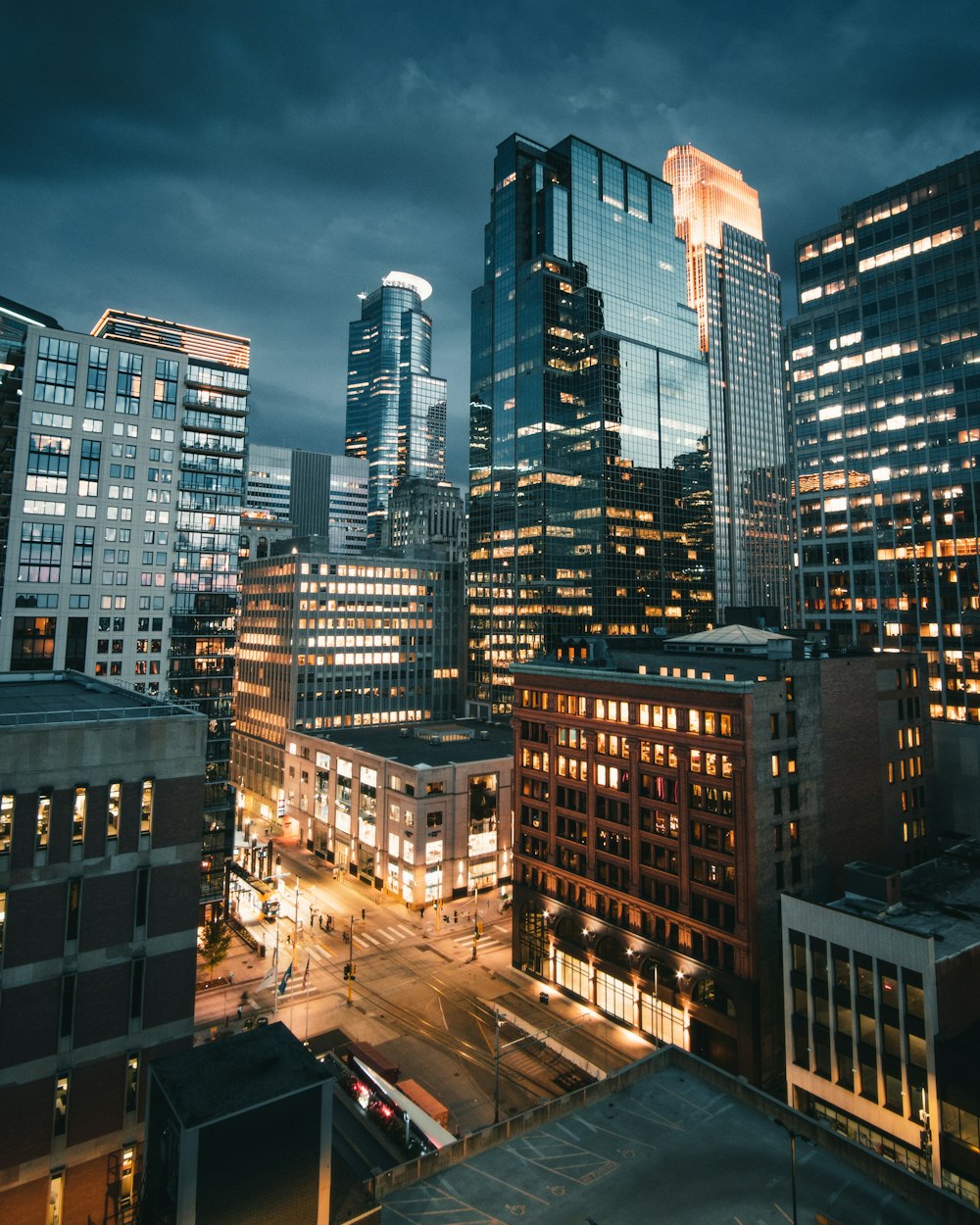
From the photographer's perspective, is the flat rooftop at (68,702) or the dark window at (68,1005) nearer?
the dark window at (68,1005)

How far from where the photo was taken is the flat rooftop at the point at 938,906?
4716 cm

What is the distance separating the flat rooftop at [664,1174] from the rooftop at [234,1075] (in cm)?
667

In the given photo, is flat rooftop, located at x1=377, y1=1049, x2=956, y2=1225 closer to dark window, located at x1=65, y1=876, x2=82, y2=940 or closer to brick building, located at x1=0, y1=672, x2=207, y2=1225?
brick building, located at x1=0, y1=672, x2=207, y2=1225

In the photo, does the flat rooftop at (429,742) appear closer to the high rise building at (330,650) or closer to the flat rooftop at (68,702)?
the high rise building at (330,650)

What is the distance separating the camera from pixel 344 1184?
32.8 metres

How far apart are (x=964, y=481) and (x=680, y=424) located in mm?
84333

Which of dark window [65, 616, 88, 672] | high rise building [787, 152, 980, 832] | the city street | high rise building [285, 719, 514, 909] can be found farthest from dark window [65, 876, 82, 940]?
high rise building [787, 152, 980, 832]

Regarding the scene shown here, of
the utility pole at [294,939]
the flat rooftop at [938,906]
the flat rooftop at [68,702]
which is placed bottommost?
the utility pole at [294,939]

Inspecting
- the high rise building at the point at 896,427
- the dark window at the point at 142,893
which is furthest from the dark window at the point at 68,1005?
the high rise building at the point at 896,427

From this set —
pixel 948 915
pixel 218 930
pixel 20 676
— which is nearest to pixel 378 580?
pixel 218 930

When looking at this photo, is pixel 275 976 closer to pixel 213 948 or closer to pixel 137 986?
pixel 213 948

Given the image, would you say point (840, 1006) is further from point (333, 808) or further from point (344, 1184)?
point (333, 808)

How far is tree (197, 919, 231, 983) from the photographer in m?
67.2

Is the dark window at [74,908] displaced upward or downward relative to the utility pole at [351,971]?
upward
